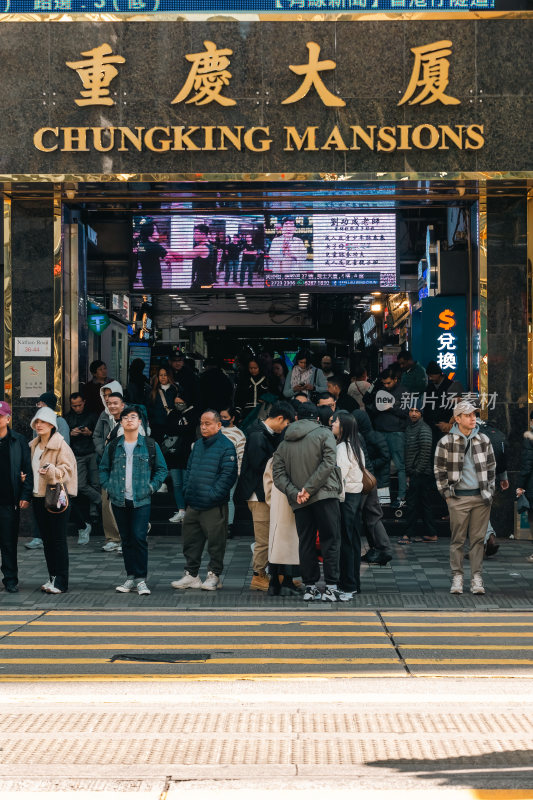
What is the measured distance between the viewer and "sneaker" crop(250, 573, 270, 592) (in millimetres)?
10992

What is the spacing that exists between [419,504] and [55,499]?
16.5 feet

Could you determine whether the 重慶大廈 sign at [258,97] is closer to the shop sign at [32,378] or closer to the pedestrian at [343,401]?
the shop sign at [32,378]

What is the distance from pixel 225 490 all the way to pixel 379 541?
1841mm

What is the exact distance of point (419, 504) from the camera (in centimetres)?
1388

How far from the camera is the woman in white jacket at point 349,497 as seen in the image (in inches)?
416

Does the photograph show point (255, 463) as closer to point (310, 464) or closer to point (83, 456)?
point (310, 464)

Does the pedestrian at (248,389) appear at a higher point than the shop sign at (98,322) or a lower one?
lower

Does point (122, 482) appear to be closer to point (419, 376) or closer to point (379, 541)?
point (379, 541)

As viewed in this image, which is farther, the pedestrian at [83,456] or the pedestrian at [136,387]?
the pedestrian at [136,387]

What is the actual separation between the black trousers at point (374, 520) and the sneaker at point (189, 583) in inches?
71.0

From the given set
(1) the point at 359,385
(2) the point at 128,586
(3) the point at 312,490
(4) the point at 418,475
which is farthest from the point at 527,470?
(2) the point at 128,586

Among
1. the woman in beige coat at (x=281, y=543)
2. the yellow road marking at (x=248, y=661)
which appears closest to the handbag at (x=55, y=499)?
the woman in beige coat at (x=281, y=543)

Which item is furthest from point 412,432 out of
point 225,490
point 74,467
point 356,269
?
point 74,467

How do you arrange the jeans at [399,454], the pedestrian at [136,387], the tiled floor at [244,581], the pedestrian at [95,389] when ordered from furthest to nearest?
the pedestrian at [136,387]
the pedestrian at [95,389]
the jeans at [399,454]
the tiled floor at [244,581]
